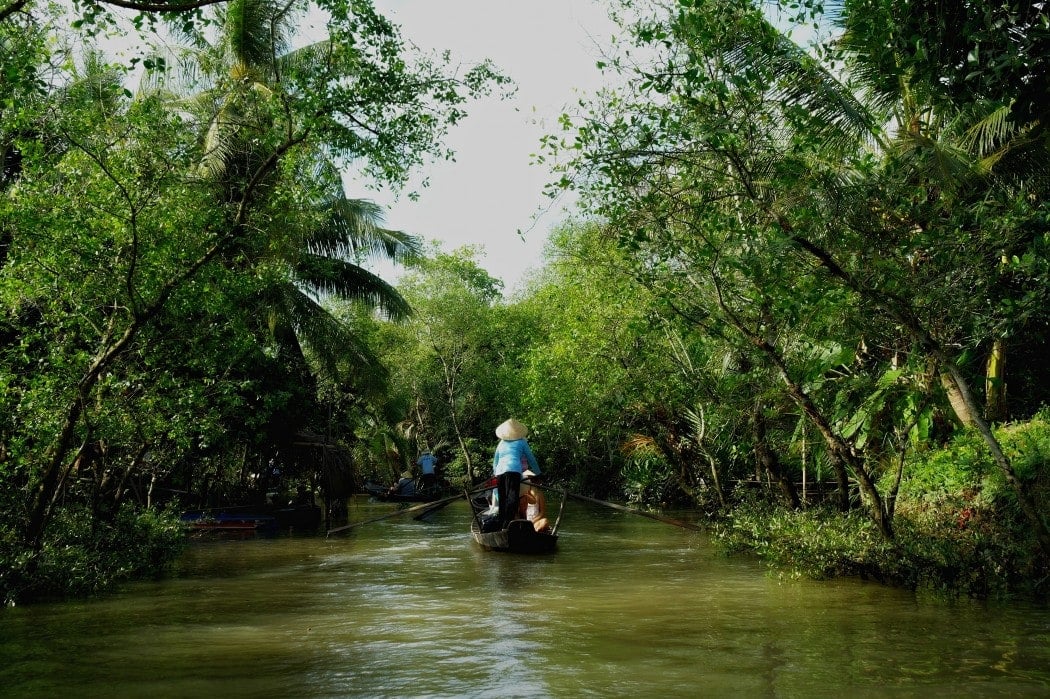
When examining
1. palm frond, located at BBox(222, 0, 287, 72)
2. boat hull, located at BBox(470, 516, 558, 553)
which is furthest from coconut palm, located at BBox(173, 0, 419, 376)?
boat hull, located at BBox(470, 516, 558, 553)

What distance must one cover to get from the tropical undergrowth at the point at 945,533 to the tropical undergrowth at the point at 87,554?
7.93m

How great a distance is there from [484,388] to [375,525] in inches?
599

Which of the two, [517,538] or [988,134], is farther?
[517,538]

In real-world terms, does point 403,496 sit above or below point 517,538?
above

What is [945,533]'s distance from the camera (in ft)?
34.9

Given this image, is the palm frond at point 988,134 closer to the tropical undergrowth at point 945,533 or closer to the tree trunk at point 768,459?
the tropical undergrowth at point 945,533

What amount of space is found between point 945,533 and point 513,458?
6.55 meters

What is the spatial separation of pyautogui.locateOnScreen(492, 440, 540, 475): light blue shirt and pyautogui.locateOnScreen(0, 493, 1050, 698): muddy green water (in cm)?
196

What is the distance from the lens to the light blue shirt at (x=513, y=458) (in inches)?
588

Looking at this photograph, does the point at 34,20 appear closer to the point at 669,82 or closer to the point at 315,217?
the point at 315,217

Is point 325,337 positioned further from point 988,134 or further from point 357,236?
point 988,134

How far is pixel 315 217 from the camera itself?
40.3 feet

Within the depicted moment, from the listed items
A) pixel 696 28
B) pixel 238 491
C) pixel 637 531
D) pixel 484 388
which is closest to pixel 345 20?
pixel 696 28

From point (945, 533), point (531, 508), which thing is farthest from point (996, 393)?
point (531, 508)
